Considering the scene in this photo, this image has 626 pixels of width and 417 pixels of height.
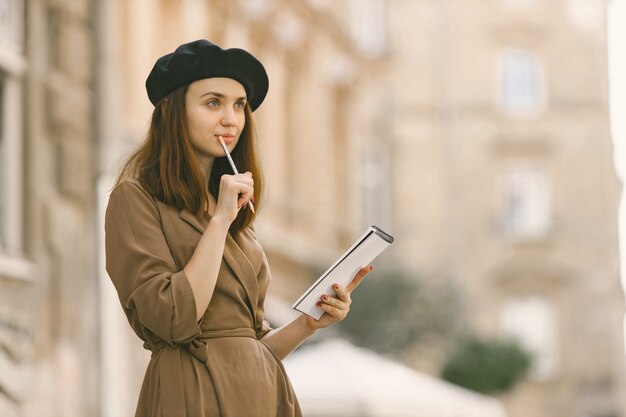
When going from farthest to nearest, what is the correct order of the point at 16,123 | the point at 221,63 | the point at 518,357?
the point at 518,357 → the point at 16,123 → the point at 221,63

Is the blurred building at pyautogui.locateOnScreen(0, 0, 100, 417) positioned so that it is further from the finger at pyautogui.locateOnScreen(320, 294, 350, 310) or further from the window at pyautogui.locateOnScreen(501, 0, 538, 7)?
the window at pyautogui.locateOnScreen(501, 0, 538, 7)

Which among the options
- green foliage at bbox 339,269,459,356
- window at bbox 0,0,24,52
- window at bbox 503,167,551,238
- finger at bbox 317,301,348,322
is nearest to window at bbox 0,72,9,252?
window at bbox 0,0,24,52

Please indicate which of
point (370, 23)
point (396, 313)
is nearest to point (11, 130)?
point (396, 313)

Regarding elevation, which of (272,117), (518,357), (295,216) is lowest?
(518,357)

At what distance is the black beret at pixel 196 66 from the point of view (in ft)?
13.0

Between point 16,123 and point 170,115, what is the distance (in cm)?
708

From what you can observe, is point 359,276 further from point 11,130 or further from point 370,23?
point 370,23

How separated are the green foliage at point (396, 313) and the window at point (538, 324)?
780cm

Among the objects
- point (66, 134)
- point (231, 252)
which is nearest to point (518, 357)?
point (66, 134)

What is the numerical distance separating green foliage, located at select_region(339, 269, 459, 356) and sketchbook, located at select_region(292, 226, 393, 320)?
22.5 metres

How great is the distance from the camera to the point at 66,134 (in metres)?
11.6

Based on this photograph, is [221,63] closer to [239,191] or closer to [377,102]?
[239,191]

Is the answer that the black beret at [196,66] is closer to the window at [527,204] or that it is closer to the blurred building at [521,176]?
the blurred building at [521,176]

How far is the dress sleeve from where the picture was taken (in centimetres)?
371
